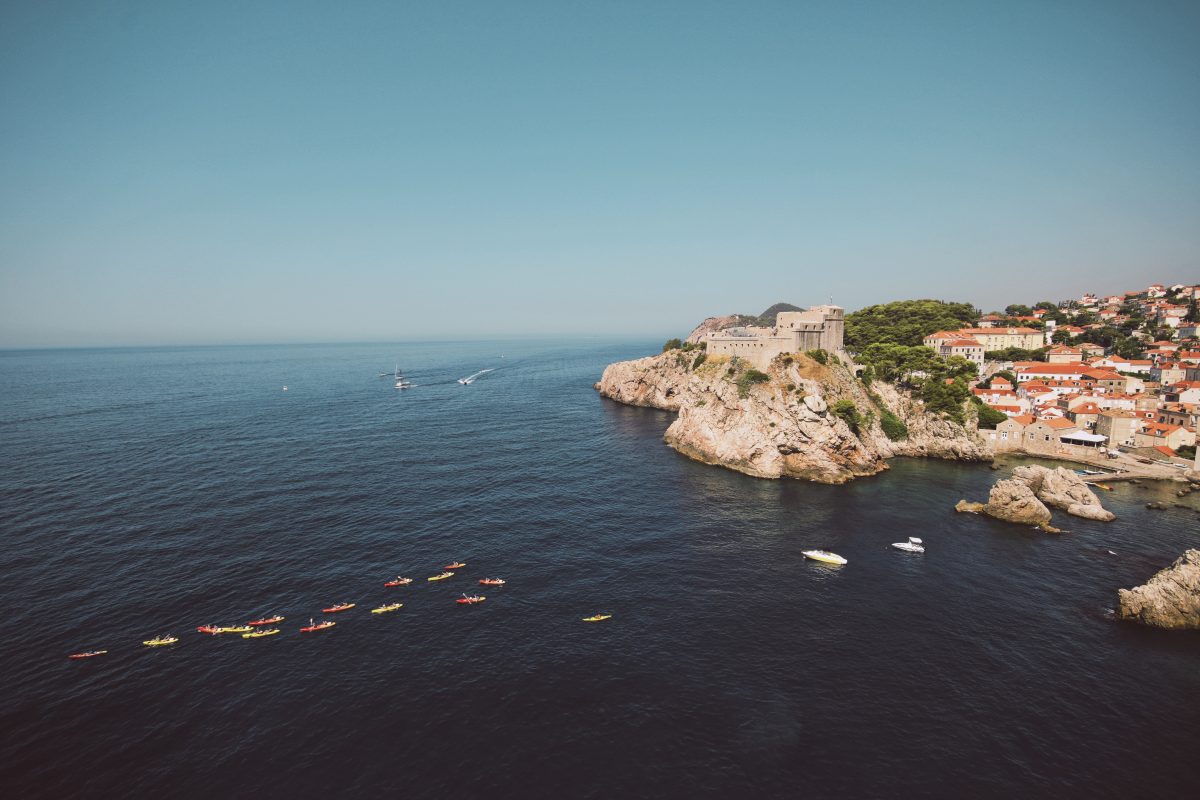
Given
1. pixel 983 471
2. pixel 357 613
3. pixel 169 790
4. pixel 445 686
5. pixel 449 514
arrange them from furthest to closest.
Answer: pixel 983 471 < pixel 449 514 < pixel 357 613 < pixel 445 686 < pixel 169 790

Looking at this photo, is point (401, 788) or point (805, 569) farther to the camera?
point (805, 569)

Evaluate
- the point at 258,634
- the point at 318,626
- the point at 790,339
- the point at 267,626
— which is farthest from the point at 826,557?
the point at 790,339

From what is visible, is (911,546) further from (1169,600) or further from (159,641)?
(159,641)

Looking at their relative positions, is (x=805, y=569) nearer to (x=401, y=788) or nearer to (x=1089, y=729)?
(x=1089, y=729)

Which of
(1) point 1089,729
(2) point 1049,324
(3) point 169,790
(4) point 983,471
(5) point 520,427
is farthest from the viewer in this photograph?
(2) point 1049,324

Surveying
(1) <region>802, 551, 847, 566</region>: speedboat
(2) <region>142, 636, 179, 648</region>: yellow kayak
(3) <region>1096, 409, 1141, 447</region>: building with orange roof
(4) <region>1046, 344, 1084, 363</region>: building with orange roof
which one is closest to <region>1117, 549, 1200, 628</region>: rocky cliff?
(1) <region>802, 551, 847, 566</region>: speedboat

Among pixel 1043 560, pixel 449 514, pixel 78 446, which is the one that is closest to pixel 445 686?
pixel 449 514
